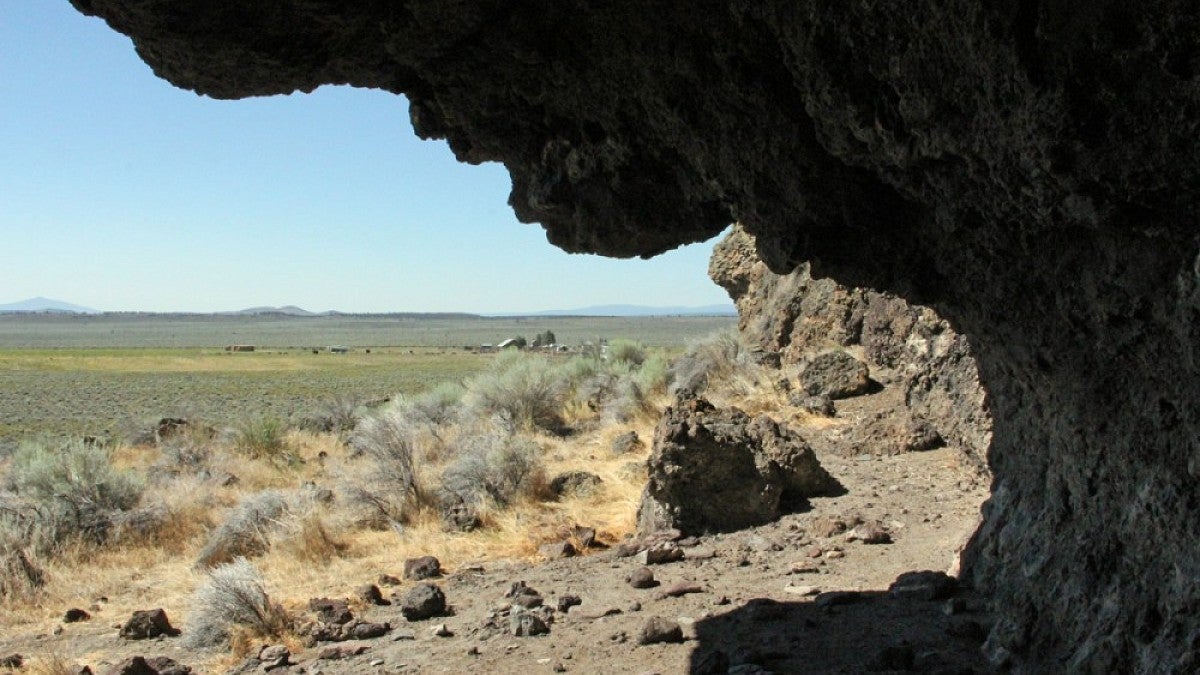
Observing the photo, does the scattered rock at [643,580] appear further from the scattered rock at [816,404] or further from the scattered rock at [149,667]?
the scattered rock at [816,404]

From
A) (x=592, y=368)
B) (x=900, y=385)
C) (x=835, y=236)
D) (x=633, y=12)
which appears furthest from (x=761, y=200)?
(x=592, y=368)

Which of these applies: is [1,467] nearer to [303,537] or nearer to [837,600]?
[303,537]

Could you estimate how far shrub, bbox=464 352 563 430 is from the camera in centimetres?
1725

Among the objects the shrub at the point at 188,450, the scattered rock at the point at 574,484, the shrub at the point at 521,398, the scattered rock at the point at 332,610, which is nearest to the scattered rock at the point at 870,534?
the scattered rock at the point at 332,610

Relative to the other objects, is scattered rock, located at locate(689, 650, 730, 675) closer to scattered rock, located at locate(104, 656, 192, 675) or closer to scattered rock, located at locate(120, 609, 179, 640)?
scattered rock, located at locate(104, 656, 192, 675)

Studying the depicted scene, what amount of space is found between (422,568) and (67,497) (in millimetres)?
5302

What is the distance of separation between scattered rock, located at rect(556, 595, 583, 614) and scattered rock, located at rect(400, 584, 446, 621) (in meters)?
0.89

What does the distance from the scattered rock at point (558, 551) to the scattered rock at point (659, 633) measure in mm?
2797

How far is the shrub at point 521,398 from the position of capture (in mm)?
17250

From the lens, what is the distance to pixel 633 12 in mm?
3891

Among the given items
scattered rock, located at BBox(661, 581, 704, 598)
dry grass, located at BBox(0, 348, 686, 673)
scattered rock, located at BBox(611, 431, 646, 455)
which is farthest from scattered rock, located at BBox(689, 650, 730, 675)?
scattered rock, located at BBox(611, 431, 646, 455)

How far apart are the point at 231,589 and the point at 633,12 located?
16.1ft

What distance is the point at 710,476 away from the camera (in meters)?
8.06

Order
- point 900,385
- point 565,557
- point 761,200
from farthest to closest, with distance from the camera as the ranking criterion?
1. point 900,385
2. point 565,557
3. point 761,200
